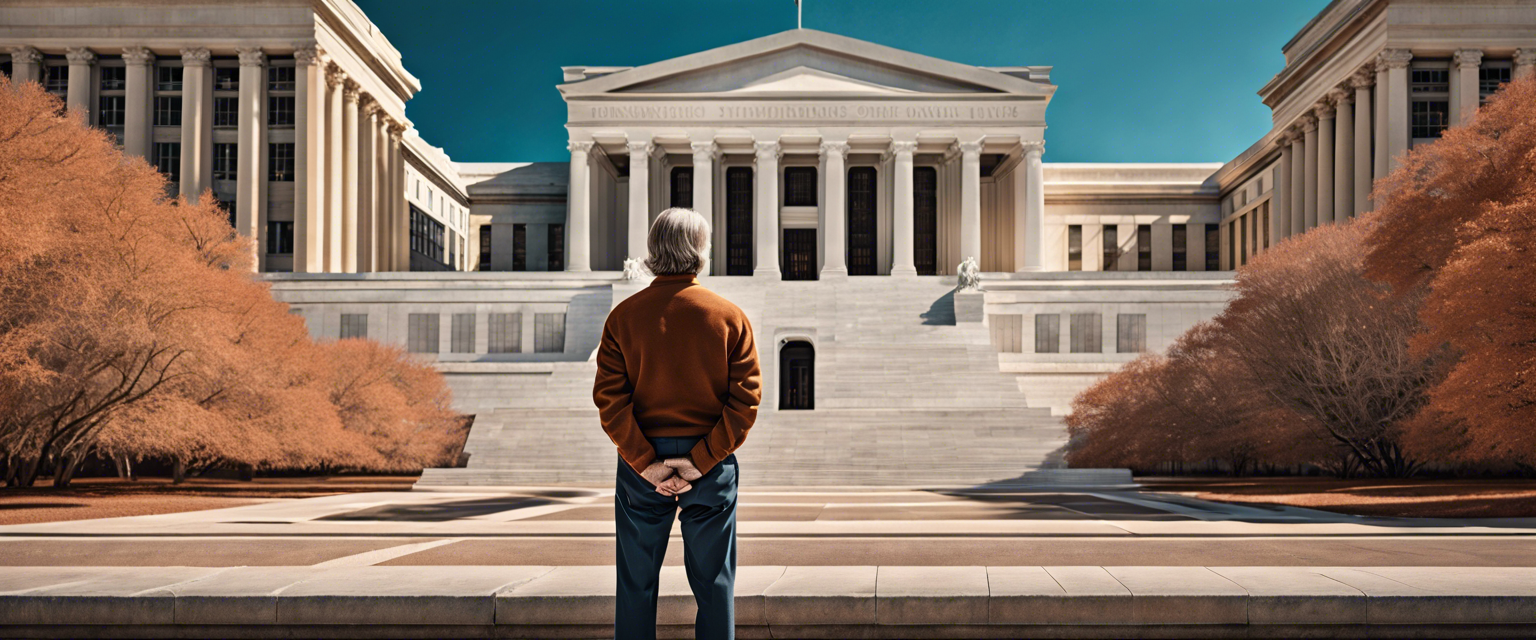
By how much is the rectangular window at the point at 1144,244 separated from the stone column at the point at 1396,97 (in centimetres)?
2705

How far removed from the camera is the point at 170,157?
70.9 meters

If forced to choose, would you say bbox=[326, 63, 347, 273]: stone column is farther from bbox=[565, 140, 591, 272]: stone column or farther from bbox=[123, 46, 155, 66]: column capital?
bbox=[565, 140, 591, 272]: stone column

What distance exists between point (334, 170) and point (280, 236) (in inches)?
200

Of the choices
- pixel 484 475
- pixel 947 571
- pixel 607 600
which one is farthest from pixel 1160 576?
pixel 484 475

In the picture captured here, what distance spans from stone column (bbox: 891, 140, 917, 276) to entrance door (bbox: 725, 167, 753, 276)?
12.0 meters

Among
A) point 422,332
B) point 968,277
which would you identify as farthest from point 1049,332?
point 422,332

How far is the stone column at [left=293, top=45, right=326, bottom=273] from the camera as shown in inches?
2697

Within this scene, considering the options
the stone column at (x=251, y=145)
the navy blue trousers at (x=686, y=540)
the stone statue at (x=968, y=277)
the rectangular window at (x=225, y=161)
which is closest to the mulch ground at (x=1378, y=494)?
the navy blue trousers at (x=686, y=540)

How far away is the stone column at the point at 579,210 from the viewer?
228 feet

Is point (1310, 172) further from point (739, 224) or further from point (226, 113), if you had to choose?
point (226, 113)

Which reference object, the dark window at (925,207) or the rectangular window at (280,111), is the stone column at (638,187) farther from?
the rectangular window at (280,111)

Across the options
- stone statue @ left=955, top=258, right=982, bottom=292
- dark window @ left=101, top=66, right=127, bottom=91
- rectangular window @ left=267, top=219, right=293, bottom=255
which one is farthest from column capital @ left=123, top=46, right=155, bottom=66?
stone statue @ left=955, top=258, right=982, bottom=292

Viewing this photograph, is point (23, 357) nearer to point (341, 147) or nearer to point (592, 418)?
point (592, 418)

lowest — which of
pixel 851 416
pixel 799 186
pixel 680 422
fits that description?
pixel 851 416
